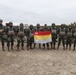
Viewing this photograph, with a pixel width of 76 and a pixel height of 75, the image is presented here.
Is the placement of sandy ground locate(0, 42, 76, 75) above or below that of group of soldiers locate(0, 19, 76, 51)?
below

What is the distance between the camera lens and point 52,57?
56.2 feet

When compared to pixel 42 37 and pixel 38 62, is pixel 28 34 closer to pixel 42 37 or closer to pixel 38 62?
pixel 42 37

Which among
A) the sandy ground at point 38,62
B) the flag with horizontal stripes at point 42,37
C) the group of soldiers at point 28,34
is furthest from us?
the flag with horizontal stripes at point 42,37

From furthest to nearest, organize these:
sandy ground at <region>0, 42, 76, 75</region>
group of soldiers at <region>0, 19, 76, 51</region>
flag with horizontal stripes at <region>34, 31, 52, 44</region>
→ flag with horizontal stripes at <region>34, 31, 52, 44</region> → group of soldiers at <region>0, 19, 76, 51</region> → sandy ground at <region>0, 42, 76, 75</region>

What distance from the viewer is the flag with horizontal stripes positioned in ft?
63.9

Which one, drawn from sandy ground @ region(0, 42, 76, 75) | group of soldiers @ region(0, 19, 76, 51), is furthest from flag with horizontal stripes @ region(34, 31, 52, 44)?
sandy ground @ region(0, 42, 76, 75)

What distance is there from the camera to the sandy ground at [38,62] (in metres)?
14.5

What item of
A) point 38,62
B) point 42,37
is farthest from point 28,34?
point 38,62

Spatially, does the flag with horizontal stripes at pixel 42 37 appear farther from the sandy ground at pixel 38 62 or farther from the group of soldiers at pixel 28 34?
the sandy ground at pixel 38 62

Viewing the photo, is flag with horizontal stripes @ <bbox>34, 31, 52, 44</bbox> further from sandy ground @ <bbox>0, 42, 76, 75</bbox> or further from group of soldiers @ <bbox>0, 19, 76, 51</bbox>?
sandy ground @ <bbox>0, 42, 76, 75</bbox>

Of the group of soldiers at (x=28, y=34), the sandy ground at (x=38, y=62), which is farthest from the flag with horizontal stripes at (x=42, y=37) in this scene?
the sandy ground at (x=38, y=62)

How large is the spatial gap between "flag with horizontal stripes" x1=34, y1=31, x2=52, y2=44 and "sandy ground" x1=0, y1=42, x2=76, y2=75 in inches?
40.8

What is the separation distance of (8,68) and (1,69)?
0.45 meters

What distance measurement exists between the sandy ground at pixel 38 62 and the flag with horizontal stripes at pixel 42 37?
40.8 inches
